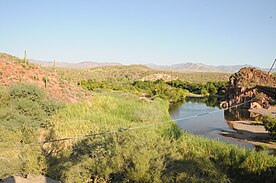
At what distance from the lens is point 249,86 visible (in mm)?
21453

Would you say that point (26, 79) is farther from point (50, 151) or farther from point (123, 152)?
point (123, 152)

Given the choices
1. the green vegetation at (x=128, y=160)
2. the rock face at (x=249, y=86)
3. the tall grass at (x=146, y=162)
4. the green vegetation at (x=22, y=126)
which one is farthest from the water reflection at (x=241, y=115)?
the green vegetation at (x=22, y=126)

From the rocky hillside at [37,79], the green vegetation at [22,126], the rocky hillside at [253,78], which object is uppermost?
the rocky hillside at [253,78]

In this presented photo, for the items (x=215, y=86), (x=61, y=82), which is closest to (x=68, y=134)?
(x=61, y=82)

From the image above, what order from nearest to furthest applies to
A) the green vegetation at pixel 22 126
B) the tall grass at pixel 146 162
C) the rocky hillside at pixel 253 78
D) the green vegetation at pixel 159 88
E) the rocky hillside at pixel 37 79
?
the tall grass at pixel 146 162, the green vegetation at pixel 22 126, the rocky hillside at pixel 253 78, the rocky hillside at pixel 37 79, the green vegetation at pixel 159 88

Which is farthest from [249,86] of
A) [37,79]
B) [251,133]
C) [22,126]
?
[22,126]

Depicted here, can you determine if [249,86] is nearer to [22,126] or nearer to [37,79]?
[37,79]

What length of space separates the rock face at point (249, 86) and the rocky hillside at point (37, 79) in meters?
12.4

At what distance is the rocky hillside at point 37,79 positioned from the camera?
66.1ft

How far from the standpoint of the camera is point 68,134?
1273 cm

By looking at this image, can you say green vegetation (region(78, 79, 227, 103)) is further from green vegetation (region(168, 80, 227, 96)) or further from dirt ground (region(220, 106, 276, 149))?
dirt ground (region(220, 106, 276, 149))

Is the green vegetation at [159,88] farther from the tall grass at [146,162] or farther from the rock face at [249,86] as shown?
the tall grass at [146,162]

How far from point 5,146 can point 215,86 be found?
50205 millimetres

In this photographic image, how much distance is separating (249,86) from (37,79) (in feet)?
51.4
